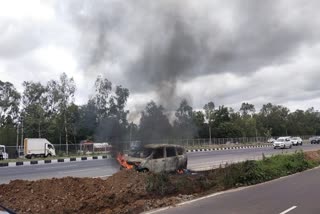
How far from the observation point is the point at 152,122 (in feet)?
49.3

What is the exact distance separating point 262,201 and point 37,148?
109ft

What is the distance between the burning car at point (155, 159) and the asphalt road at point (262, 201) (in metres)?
3.20

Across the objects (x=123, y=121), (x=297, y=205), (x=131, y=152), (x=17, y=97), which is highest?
(x=17, y=97)

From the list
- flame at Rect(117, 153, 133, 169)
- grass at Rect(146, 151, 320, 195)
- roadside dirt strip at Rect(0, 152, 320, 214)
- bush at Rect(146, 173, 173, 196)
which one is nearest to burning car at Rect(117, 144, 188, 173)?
flame at Rect(117, 153, 133, 169)

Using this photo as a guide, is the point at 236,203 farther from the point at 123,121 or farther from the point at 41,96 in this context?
the point at 41,96

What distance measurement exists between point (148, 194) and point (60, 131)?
50.5 meters

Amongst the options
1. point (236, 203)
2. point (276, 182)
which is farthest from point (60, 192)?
point (276, 182)

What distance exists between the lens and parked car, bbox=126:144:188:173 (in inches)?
552

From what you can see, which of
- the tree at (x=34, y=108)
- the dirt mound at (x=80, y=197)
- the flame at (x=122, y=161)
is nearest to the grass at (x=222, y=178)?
the dirt mound at (x=80, y=197)

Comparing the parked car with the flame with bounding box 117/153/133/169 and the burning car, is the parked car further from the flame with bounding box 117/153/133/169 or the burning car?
the flame with bounding box 117/153/133/169

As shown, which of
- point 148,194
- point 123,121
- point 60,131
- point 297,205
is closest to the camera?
point 297,205

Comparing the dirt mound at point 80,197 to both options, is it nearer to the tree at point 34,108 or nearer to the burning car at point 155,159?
the burning car at point 155,159

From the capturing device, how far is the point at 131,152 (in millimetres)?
14609

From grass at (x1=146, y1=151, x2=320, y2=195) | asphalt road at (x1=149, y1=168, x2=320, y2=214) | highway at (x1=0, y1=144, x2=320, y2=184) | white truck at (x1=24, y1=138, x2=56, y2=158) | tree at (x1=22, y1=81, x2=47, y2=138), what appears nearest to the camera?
asphalt road at (x1=149, y1=168, x2=320, y2=214)
